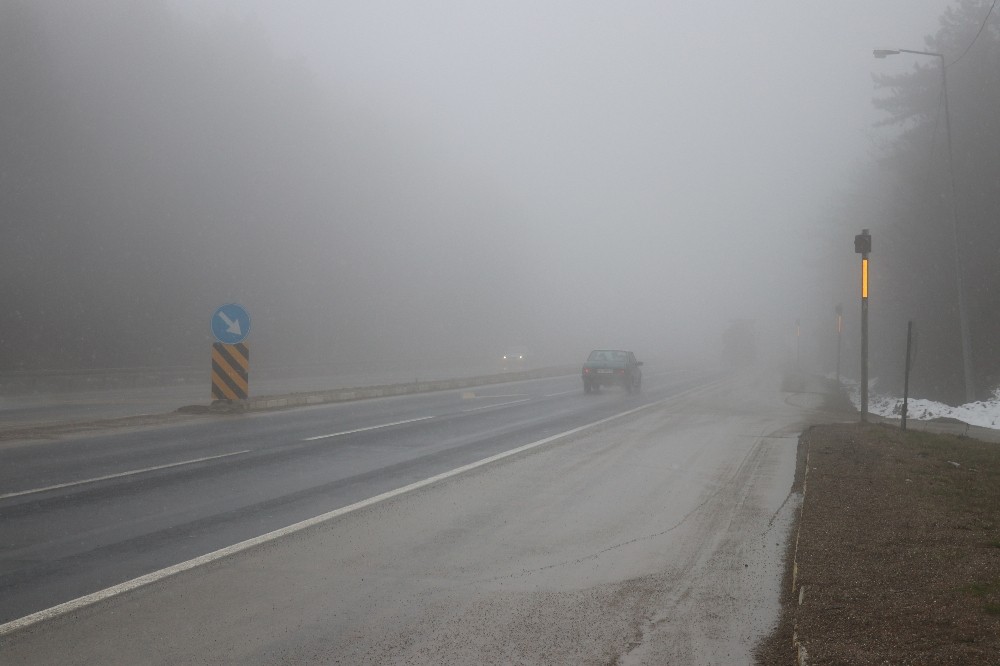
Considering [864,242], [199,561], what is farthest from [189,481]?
[864,242]

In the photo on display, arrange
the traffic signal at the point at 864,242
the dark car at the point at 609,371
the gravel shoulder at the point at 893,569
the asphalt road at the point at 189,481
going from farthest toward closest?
the dark car at the point at 609,371 < the traffic signal at the point at 864,242 < the asphalt road at the point at 189,481 < the gravel shoulder at the point at 893,569

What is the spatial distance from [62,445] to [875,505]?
12.3 m

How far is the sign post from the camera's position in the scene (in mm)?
20375

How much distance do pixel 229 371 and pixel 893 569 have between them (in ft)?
58.3

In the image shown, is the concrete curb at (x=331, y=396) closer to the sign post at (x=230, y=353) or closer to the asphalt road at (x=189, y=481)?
the sign post at (x=230, y=353)

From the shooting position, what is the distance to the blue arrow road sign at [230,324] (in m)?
20.3

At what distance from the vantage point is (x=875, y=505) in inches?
340

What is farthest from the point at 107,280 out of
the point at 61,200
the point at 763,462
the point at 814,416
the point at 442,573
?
the point at 442,573

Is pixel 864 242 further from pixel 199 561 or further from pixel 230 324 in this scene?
pixel 199 561

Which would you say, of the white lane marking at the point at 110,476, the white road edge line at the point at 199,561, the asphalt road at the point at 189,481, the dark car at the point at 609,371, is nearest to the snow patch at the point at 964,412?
the asphalt road at the point at 189,481

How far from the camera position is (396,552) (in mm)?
7098

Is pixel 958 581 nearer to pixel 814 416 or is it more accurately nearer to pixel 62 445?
pixel 62 445

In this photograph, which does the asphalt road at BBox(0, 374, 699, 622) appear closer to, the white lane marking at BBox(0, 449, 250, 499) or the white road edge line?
the white lane marking at BBox(0, 449, 250, 499)

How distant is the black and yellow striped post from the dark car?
626 inches
